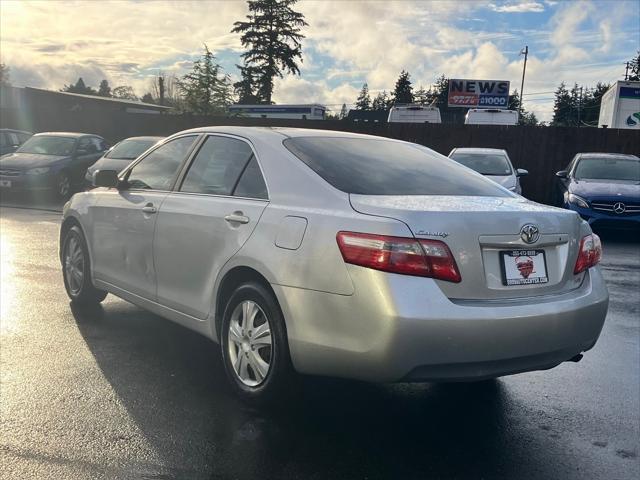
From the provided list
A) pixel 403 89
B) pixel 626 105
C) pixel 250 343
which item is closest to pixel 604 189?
pixel 250 343

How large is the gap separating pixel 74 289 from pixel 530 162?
50.6 ft

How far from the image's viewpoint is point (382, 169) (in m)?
3.97

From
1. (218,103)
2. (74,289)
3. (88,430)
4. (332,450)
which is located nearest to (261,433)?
(332,450)

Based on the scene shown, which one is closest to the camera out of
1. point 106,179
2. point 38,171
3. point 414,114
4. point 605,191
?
point 106,179

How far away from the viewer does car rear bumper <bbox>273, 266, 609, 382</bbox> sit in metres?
3.01

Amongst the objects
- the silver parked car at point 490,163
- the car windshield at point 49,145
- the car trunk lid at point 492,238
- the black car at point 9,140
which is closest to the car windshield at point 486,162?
the silver parked car at point 490,163

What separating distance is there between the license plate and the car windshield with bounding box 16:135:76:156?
1473 cm

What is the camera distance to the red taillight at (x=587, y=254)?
3627 millimetres

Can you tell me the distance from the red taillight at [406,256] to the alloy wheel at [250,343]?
81 cm

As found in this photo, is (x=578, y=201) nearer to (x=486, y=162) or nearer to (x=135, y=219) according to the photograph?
(x=486, y=162)

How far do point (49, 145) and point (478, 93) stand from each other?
38121 mm

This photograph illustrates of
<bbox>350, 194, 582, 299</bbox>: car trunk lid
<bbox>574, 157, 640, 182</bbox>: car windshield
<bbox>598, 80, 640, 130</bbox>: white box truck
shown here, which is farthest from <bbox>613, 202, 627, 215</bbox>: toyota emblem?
<bbox>598, 80, 640, 130</bbox>: white box truck

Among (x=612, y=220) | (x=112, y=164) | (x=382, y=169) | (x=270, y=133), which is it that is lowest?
(x=612, y=220)

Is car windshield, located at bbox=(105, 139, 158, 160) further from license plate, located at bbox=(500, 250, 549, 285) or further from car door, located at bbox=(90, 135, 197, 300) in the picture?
license plate, located at bbox=(500, 250, 549, 285)
